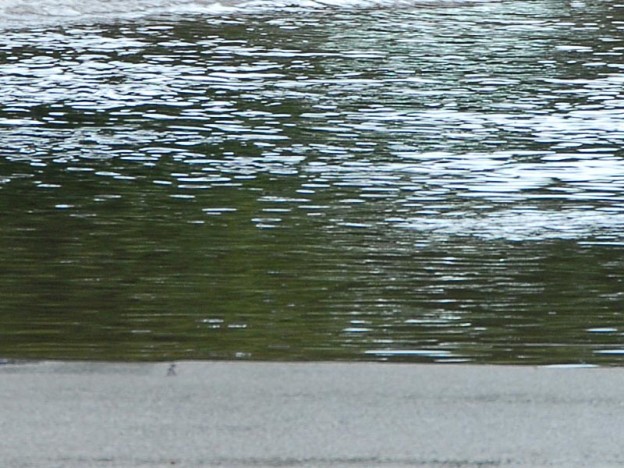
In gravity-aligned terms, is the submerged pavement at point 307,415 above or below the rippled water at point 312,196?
above

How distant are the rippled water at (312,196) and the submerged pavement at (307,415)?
0.43 m

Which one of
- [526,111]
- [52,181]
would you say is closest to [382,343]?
[52,181]

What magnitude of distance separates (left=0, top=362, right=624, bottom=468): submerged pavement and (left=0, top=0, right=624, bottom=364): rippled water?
0.43 metres

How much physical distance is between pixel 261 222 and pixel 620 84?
584 centimetres

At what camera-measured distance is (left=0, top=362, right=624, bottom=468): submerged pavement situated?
438 centimetres

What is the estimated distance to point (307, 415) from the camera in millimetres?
4711

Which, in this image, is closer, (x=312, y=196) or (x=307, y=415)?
(x=307, y=415)

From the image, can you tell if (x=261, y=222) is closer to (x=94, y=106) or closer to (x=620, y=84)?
(x=94, y=106)

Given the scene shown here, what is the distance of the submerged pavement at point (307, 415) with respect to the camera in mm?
4375

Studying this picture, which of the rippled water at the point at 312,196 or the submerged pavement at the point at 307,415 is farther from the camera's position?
the rippled water at the point at 312,196

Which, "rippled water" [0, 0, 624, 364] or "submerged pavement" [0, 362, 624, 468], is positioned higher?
"submerged pavement" [0, 362, 624, 468]

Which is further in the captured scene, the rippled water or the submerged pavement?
the rippled water

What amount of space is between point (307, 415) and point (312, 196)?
13.1 ft

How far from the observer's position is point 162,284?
21.8 ft
